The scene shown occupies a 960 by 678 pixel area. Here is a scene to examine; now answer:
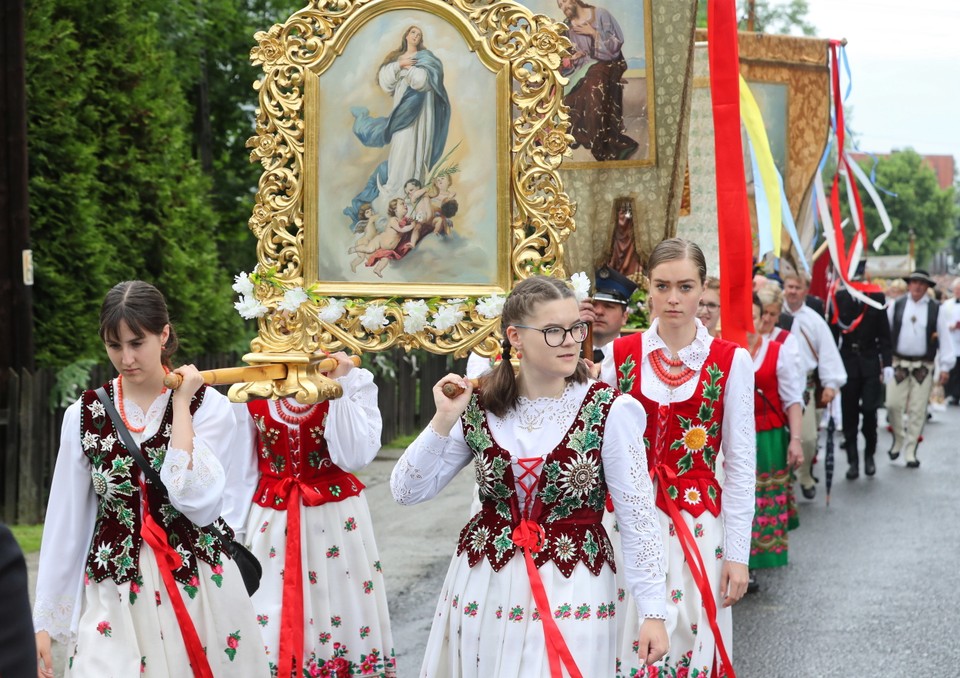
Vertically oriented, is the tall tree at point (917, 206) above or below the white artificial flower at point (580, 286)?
above

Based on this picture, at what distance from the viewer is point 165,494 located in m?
4.47

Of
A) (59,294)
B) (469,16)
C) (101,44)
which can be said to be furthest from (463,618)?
(101,44)

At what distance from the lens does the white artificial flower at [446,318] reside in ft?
14.7

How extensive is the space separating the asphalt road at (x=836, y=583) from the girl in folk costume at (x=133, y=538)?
2.52 metres

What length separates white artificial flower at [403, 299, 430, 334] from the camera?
14.8 ft

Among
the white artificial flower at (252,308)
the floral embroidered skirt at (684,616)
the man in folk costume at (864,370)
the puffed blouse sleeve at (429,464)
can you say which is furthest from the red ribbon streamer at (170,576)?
the man in folk costume at (864,370)

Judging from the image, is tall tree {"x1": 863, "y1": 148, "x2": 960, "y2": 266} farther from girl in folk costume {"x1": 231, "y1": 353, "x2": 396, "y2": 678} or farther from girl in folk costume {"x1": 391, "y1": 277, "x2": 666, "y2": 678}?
girl in folk costume {"x1": 391, "y1": 277, "x2": 666, "y2": 678}

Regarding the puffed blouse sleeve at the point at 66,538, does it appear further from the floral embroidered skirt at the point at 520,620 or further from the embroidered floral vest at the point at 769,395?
the embroidered floral vest at the point at 769,395

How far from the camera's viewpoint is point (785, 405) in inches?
345

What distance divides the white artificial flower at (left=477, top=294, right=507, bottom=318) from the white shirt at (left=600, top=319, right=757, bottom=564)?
1.07 meters

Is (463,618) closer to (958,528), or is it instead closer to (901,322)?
(958,528)

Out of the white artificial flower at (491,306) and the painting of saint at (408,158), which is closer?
the white artificial flower at (491,306)

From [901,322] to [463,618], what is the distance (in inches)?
494

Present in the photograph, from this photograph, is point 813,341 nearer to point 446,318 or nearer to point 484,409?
point 446,318
